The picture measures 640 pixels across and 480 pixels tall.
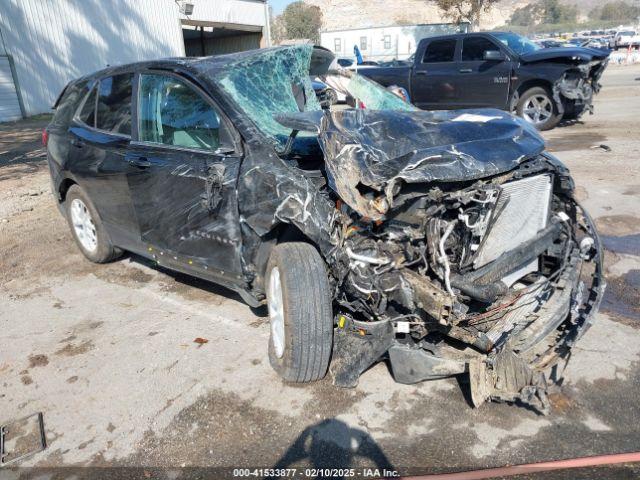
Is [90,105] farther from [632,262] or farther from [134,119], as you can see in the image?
[632,262]

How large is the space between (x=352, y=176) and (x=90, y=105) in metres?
3.09

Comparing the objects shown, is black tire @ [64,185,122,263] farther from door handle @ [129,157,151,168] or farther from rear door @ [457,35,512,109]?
rear door @ [457,35,512,109]

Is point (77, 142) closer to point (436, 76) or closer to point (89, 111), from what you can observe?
point (89, 111)

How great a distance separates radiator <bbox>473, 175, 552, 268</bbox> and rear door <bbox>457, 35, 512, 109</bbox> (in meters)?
8.29

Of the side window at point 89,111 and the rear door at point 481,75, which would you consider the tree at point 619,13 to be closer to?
the rear door at point 481,75

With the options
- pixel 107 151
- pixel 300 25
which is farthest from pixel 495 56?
pixel 300 25

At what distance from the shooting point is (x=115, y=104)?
448 centimetres

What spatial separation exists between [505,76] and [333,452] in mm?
10023

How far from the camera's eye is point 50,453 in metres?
2.80

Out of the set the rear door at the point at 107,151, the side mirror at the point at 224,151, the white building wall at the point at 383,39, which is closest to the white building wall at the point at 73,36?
the rear door at the point at 107,151

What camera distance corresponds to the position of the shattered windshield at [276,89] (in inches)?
141

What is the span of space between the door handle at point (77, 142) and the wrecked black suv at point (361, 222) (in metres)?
0.67

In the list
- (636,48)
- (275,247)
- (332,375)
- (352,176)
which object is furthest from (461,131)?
(636,48)

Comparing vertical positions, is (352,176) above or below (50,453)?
above
